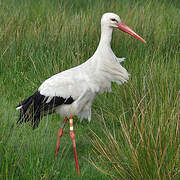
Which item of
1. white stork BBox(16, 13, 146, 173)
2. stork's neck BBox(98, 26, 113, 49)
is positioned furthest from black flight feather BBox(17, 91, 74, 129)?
stork's neck BBox(98, 26, 113, 49)

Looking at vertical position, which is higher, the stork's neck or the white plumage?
the stork's neck

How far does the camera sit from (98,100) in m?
4.75

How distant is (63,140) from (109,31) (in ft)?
4.32

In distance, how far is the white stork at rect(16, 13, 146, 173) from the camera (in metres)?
3.97

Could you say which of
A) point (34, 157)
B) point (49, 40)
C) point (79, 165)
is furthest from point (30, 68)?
point (34, 157)

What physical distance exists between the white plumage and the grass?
21 cm

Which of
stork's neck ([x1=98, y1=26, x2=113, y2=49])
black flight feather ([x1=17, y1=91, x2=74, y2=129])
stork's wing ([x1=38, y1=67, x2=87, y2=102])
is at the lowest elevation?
black flight feather ([x1=17, y1=91, x2=74, y2=129])

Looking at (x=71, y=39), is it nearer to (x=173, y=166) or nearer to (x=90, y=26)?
(x=90, y=26)

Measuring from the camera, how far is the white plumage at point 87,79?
3971 millimetres

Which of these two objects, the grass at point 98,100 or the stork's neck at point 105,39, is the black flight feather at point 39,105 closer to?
the grass at point 98,100

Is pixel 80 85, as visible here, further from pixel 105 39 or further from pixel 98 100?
pixel 98 100

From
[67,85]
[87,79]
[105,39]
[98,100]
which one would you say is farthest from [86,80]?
[98,100]

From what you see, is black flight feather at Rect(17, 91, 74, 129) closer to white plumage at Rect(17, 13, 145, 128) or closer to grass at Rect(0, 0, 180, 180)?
white plumage at Rect(17, 13, 145, 128)

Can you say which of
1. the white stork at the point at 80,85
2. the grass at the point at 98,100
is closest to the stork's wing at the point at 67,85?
the white stork at the point at 80,85
